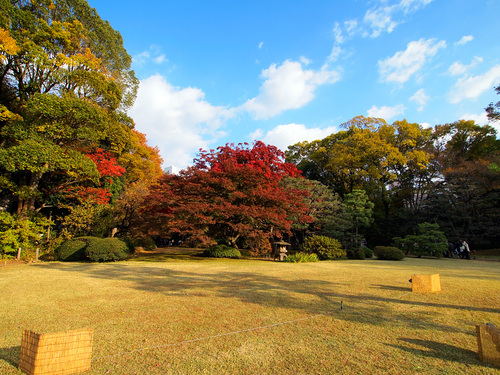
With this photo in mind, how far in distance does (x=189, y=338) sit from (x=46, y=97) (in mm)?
12680

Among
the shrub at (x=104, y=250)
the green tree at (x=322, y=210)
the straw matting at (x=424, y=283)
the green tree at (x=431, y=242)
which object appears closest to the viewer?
the straw matting at (x=424, y=283)

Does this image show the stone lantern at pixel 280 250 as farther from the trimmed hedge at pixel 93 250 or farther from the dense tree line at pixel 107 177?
the trimmed hedge at pixel 93 250

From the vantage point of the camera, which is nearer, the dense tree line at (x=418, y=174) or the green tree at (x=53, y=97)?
the green tree at (x=53, y=97)

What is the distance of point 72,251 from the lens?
11.9 meters

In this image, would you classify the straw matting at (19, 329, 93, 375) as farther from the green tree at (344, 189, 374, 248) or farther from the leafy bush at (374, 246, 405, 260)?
the green tree at (344, 189, 374, 248)

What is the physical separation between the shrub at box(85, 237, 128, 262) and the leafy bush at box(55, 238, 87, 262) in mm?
546

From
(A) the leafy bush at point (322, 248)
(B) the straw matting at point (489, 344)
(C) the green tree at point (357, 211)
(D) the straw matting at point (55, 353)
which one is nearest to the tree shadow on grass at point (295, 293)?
(B) the straw matting at point (489, 344)

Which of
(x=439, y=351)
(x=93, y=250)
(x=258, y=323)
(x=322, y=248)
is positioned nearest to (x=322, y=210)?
(x=322, y=248)

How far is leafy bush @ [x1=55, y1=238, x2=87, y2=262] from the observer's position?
11.8m

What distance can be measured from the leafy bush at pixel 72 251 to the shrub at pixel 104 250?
546mm

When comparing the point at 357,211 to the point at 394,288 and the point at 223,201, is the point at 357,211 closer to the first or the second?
the point at 223,201

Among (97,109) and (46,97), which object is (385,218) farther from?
(46,97)

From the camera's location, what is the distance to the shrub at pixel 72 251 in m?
11.8

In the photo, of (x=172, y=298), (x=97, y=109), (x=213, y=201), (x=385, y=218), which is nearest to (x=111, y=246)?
(x=213, y=201)
